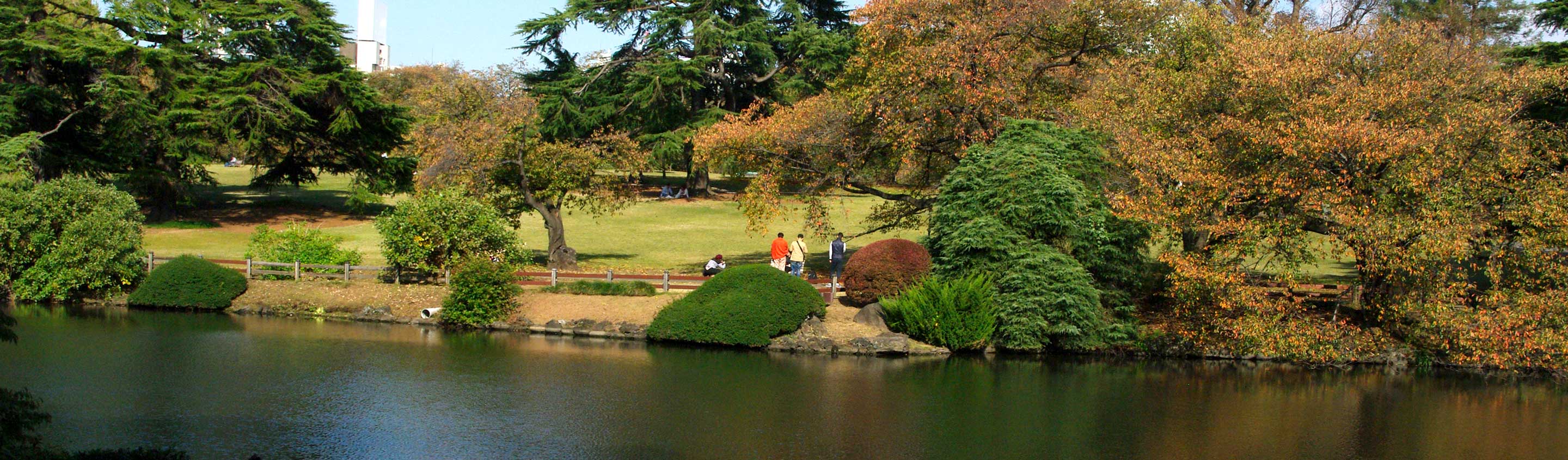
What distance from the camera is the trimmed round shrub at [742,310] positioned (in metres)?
23.8

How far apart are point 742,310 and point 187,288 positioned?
1524 cm

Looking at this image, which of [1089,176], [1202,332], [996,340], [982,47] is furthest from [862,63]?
[1202,332]

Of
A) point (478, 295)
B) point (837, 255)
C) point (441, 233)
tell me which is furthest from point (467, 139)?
point (837, 255)

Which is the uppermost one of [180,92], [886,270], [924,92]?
[180,92]

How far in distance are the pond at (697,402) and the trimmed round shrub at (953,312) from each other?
1.90 ft

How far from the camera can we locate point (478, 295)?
25719 mm

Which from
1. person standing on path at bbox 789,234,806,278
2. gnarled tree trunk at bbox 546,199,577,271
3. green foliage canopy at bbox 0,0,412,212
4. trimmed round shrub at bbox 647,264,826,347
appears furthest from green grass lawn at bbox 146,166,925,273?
trimmed round shrub at bbox 647,264,826,347

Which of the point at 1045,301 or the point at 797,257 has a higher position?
the point at 797,257

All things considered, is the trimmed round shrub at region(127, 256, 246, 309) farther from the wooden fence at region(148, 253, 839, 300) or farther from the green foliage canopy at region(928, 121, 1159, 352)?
the green foliage canopy at region(928, 121, 1159, 352)

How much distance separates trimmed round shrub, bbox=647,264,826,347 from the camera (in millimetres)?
23812

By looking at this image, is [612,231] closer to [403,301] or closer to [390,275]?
[390,275]

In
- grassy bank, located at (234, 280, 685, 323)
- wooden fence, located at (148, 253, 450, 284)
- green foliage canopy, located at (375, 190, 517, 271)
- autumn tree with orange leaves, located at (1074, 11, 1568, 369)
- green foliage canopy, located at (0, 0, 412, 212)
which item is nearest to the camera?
autumn tree with orange leaves, located at (1074, 11, 1568, 369)

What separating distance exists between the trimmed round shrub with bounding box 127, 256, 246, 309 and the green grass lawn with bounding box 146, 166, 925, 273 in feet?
21.3

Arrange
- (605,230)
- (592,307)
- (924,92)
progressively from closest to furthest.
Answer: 1. (592,307)
2. (924,92)
3. (605,230)
